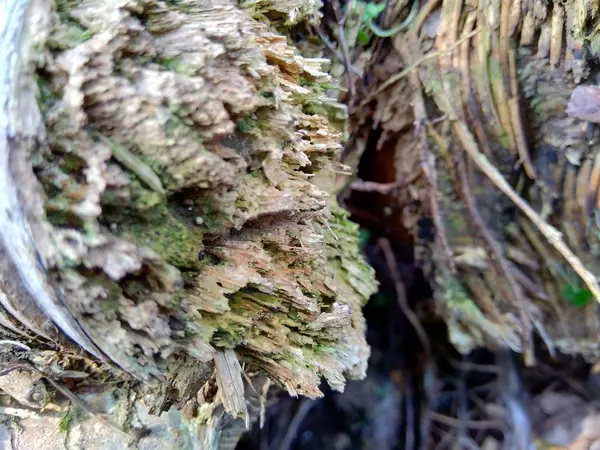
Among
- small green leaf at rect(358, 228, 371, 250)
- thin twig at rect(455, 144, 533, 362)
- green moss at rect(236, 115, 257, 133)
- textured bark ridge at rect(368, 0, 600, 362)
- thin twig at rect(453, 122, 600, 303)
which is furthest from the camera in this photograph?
small green leaf at rect(358, 228, 371, 250)

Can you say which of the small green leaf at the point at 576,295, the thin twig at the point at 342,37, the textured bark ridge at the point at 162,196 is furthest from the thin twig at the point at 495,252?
the textured bark ridge at the point at 162,196

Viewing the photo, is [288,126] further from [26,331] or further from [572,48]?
[572,48]

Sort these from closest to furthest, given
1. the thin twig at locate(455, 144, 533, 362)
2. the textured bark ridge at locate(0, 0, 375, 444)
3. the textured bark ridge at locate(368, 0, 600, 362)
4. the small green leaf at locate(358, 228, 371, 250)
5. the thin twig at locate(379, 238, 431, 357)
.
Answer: the textured bark ridge at locate(0, 0, 375, 444) → the textured bark ridge at locate(368, 0, 600, 362) → the thin twig at locate(455, 144, 533, 362) → the small green leaf at locate(358, 228, 371, 250) → the thin twig at locate(379, 238, 431, 357)

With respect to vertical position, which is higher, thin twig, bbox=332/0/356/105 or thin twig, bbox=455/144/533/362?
thin twig, bbox=332/0/356/105

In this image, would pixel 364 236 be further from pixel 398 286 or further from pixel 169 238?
pixel 169 238

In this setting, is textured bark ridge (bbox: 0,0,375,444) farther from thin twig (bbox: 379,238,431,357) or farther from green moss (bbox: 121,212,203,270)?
thin twig (bbox: 379,238,431,357)

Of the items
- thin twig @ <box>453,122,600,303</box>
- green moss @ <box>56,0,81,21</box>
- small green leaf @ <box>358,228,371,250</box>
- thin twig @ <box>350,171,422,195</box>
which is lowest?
small green leaf @ <box>358,228,371,250</box>

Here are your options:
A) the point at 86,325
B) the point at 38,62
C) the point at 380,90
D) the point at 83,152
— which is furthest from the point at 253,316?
the point at 380,90

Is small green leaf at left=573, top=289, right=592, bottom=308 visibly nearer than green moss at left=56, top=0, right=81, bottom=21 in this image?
No

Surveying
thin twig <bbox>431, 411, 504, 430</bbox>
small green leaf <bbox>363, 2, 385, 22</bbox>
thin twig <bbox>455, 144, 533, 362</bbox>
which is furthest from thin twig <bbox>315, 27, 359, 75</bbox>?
thin twig <bbox>431, 411, 504, 430</bbox>
